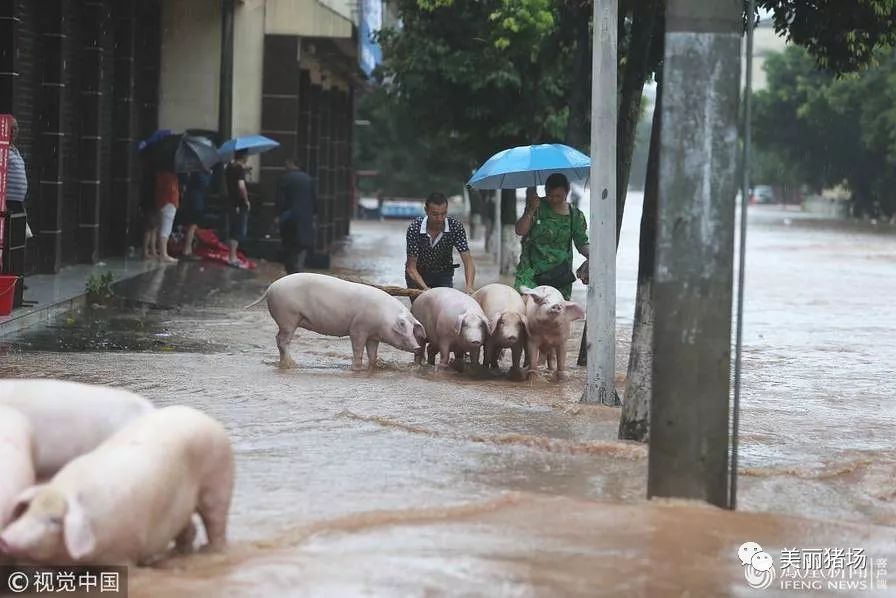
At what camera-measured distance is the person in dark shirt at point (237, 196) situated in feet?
73.3

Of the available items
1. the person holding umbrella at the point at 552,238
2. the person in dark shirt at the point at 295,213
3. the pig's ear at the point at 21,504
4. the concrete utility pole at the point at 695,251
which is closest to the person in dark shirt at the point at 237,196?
the person in dark shirt at the point at 295,213

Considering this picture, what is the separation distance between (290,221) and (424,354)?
25.9ft

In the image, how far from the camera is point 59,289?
1595 centimetres

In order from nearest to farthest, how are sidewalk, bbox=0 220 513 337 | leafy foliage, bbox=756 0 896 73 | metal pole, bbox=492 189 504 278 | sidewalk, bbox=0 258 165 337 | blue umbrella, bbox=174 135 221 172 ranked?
leafy foliage, bbox=756 0 896 73 → sidewalk, bbox=0 258 165 337 → sidewalk, bbox=0 220 513 337 → blue umbrella, bbox=174 135 221 172 → metal pole, bbox=492 189 504 278

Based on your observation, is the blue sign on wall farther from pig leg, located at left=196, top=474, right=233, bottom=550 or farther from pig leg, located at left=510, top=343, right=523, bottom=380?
pig leg, located at left=196, top=474, right=233, bottom=550

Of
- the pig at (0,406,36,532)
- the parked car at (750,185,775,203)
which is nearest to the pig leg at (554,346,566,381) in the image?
the pig at (0,406,36,532)

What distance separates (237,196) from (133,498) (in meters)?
17.5

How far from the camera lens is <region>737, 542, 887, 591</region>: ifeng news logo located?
18.7ft

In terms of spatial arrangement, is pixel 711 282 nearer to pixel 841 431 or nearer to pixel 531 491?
pixel 531 491

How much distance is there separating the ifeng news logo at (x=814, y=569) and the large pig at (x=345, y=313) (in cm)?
558

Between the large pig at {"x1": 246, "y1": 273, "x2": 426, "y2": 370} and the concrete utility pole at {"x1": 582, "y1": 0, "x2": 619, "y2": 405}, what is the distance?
158cm

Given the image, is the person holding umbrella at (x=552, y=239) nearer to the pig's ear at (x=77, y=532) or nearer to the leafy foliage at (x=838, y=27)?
the leafy foliage at (x=838, y=27)

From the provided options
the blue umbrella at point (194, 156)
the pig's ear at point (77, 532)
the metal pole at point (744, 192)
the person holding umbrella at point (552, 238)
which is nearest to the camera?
the pig's ear at point (77, 532)

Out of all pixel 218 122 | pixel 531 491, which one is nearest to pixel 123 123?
pixel 218 122
